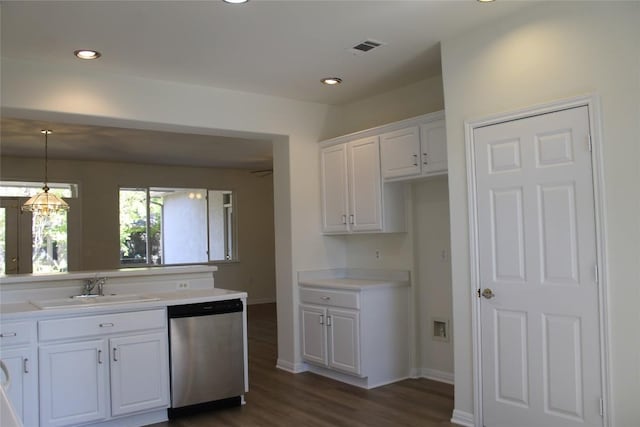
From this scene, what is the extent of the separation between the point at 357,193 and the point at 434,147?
1.01 m

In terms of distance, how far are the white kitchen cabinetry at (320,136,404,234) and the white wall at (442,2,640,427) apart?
3.80 feet

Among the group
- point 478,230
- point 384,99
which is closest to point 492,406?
point 478,230

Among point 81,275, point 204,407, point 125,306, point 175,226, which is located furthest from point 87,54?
point 175,226

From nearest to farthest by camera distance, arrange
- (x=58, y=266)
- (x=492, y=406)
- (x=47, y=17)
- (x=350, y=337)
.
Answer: (x=47, y=17) → (x=492, y=406) → (x=350, y=337) → (x=58, y=266)

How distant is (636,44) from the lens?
9.37ft

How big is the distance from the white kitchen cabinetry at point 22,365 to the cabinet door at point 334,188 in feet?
9.37

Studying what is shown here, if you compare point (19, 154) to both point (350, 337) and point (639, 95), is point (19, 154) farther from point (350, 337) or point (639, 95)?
point (639, 95)

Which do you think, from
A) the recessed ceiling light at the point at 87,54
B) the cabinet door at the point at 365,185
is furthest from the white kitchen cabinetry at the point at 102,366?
the cabinet door at the point at 365,185

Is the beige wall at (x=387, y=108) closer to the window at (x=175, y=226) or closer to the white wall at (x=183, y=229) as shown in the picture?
the window at (x=175, y=226)

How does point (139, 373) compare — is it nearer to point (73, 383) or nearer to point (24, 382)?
point (73, 383)

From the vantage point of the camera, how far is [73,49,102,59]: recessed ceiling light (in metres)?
3.87

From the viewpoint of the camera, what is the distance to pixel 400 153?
4.67 meters

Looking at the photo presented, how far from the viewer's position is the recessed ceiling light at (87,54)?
3873 mm

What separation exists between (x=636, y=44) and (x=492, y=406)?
232 cm
